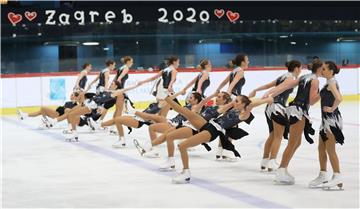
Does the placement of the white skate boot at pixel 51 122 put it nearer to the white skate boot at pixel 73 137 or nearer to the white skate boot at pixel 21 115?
the white skate boot at pixel 21 115

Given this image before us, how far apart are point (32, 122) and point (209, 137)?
966cm

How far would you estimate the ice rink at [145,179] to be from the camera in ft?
23.1

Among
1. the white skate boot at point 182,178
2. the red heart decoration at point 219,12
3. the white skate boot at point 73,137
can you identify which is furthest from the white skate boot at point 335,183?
the red heart decoration at point 219,12

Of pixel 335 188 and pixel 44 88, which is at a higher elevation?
pixel 44 88

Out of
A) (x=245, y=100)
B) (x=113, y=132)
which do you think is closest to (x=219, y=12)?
(x=113, y=132)

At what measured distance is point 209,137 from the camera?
8062 mm

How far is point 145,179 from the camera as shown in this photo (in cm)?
848

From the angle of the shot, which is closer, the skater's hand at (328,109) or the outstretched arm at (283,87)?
the skater's hand at (328,109)

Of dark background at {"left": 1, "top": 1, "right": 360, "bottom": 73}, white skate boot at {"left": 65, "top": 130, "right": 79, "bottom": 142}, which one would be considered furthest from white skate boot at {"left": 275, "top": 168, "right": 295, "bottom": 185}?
dark background at {"left": 1, "top": 1, "right": 360, "bottom": 73}

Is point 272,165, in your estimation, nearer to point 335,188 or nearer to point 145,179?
point 335,188

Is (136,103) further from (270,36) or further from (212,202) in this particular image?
(212,202)

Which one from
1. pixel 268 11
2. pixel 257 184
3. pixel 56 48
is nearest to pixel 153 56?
pixel 56 48

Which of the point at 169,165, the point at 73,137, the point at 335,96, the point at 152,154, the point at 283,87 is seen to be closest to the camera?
the point at 335,96

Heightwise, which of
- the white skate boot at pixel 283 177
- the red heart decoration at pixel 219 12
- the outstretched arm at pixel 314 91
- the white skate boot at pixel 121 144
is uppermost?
the red heart decoration at pixel 219 12
